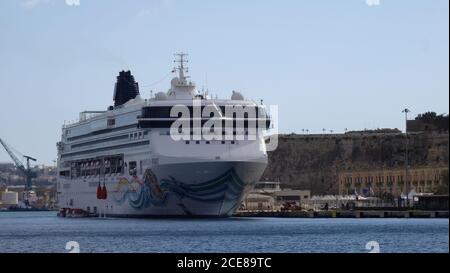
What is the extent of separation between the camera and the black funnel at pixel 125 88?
11419 cm

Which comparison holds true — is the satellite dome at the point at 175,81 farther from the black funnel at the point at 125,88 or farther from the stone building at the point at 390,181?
the stone building at the point at 390,181

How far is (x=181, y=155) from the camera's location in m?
84.8

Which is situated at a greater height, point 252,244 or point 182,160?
point 182,160

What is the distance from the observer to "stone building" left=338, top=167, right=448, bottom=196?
152m

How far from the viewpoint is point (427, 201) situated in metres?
112

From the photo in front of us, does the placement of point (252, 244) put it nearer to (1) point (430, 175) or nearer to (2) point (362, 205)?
(2) point (362, 205)

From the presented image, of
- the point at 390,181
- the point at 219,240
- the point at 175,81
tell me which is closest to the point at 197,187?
the point at 175,81

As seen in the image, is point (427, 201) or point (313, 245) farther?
point (427, 201)

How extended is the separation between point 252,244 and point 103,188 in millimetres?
47675

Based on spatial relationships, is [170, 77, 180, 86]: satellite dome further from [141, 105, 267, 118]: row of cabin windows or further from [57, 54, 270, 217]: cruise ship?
[141, 105, 267, 118]: row of cabin windows

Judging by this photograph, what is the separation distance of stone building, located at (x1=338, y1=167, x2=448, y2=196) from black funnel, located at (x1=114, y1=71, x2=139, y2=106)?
4157 centimetres

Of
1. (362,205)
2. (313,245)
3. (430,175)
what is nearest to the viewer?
(313,245)
